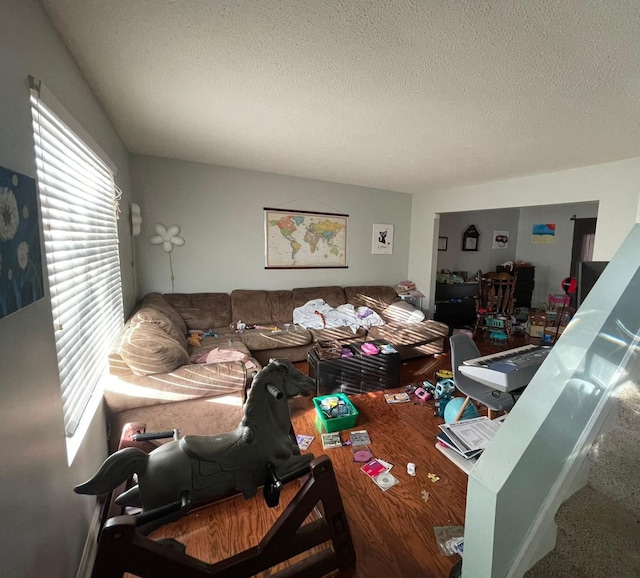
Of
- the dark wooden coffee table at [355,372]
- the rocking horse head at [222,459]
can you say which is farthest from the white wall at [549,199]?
the rocking horse head at [222,459]

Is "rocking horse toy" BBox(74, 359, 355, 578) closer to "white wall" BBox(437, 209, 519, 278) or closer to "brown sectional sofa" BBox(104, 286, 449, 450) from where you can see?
"brown sectional sofa" BBox(104, 286, 449, 450)

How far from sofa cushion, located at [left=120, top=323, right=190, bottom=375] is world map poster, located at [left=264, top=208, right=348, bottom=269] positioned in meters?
2.00

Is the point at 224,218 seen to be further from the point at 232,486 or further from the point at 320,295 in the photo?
the point at 232,486

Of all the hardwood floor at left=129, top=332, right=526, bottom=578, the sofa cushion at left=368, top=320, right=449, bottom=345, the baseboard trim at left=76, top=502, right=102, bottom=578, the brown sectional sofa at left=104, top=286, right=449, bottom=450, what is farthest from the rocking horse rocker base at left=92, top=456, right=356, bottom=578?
the sofa cushion at left=368, top=320, right=449, bottom=345

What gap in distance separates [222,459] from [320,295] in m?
3.04

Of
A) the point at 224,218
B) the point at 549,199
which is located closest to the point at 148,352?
the point at 224,218

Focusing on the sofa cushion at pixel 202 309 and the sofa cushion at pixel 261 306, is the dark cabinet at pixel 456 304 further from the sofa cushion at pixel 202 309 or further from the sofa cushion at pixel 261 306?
the sofa cushion at pixel 202 309

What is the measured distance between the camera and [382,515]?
1569 millimetres

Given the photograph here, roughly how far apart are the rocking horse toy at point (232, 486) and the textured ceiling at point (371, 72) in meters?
1.36

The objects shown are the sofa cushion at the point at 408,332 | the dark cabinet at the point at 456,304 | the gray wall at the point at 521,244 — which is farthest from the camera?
the gray wall at the point at 521,244

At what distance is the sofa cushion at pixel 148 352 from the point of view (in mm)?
1833

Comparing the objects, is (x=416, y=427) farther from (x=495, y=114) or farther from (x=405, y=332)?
(x=495, y=114)

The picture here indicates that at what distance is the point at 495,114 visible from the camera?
184 centimetres

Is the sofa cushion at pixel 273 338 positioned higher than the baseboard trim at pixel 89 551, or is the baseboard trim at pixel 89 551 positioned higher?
the sofa cushion at pixel 273 338
